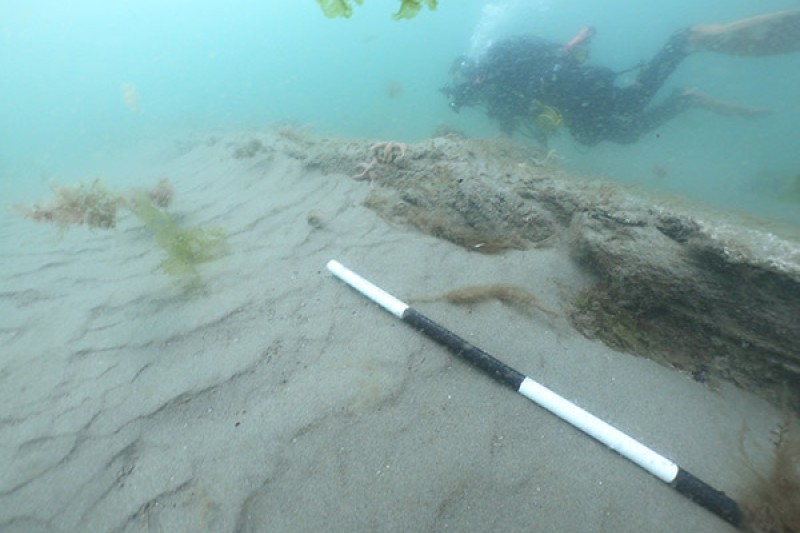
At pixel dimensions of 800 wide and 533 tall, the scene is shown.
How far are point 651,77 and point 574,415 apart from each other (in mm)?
10244

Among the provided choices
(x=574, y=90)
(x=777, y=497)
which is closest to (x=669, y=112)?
(x=574, y=90)

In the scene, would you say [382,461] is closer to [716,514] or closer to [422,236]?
[716,514]

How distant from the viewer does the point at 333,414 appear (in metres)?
1.99

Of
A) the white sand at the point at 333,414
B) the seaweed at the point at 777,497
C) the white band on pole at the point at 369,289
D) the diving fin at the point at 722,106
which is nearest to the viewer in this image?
the seaweed at the point at 777,497

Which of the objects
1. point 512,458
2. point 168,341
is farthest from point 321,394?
point 168,341

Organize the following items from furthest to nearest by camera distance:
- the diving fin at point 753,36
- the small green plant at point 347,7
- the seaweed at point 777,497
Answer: the diving fin at point 753,36
the small green plant at point 347,7
the seaweed at point 777,497

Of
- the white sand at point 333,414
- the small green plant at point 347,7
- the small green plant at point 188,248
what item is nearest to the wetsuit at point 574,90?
the small green plant at point 347,7

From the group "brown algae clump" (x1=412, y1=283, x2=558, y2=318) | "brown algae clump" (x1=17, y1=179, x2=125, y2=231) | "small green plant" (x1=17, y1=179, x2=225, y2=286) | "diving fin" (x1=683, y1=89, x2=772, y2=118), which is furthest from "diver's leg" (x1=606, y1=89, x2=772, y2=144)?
"brown algae clump" (x1=17, y1=179, x2=125, y2=231)

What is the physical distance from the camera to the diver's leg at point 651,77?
8617mm

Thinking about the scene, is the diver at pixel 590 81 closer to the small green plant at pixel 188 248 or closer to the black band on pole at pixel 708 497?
the small green plant at pixel 188 248

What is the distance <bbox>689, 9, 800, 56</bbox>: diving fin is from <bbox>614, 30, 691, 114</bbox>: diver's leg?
503mm

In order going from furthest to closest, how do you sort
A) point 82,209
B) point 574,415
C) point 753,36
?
point 753,36
point 82,209
point 574,415

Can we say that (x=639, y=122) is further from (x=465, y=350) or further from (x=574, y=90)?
(x=465, y=350)

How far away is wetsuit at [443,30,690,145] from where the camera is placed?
8.55 meters
